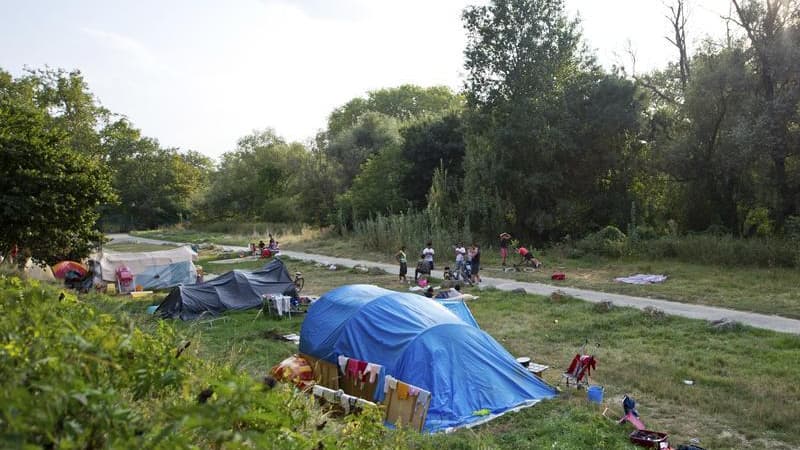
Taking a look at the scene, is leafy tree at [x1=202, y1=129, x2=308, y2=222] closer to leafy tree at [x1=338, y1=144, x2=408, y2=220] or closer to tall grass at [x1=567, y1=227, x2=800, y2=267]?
leafy tree at [x1=338, y1=144, x2=408, y2=220]

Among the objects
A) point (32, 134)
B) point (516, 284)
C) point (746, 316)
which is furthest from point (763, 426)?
point (32, 134)

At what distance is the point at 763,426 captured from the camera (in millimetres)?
8250

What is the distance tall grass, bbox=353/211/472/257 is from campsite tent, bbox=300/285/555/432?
16047 millimetres

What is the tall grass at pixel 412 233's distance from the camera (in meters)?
26.9

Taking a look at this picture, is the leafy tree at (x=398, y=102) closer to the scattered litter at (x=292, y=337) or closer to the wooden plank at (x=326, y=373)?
the scattered litter at (x=292, y=337)

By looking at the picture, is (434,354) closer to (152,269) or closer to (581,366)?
(581,366)

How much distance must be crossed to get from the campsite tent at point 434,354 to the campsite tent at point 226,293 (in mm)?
7160

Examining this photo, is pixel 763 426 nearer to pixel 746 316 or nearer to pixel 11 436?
pixel 746 316

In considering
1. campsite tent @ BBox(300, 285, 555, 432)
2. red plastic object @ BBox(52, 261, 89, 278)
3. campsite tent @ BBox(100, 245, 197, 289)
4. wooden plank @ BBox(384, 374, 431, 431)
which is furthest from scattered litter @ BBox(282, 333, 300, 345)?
red plastic object @ BBox(52, 261, 89, 278)

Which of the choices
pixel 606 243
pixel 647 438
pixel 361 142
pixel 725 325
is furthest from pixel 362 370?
pixel 361 142

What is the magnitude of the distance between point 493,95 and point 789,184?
12.3 metres

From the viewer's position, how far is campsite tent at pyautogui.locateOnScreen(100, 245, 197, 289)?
862 inches

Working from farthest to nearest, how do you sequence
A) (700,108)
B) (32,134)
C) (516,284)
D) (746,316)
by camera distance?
(700,108) < (516,284) < (32,134) < (746,316)

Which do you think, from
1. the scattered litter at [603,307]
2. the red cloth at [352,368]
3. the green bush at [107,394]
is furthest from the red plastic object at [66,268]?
the green bush at [107,394]
